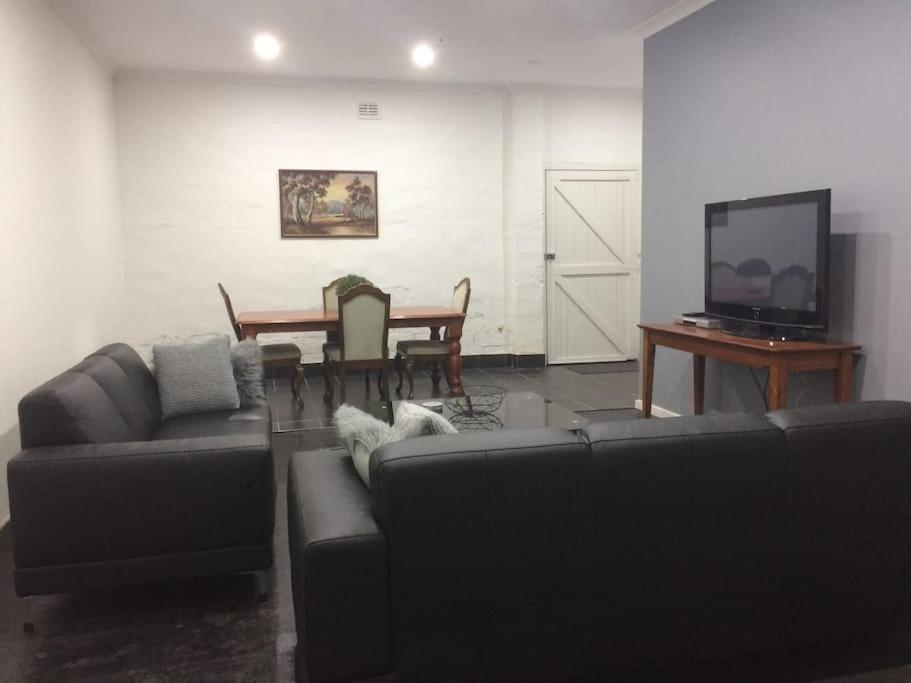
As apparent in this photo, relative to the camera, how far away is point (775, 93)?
388 centimetres

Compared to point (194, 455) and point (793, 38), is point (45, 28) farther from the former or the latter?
point (793, 38)

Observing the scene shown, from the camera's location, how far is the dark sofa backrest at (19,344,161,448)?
2.37 m

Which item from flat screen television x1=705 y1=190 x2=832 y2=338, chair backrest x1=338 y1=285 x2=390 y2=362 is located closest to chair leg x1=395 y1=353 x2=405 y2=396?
chair backrest x1=338 y1=285 x2=390 y2=362

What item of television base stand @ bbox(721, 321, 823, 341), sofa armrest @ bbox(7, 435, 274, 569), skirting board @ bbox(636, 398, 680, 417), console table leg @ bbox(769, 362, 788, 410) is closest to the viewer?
sofa armrest @ bbox(7, 435, 274, 569)

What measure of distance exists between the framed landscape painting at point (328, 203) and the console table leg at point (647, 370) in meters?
3.23

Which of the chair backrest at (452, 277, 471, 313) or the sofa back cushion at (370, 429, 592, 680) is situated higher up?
the chair backrest at (452, 277, 471, 313)

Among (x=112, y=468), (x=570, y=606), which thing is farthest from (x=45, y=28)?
(x=570, y=606)

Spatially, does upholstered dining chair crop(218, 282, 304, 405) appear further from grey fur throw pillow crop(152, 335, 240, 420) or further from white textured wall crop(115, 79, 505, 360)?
grey fur throw pillow crop(152, 335, 240, 420)

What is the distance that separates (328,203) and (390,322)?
183 centimetres

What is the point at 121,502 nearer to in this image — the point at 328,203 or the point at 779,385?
the point at 779,385

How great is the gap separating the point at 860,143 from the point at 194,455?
3.15m

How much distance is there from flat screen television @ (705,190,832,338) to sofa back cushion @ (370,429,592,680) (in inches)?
89.5

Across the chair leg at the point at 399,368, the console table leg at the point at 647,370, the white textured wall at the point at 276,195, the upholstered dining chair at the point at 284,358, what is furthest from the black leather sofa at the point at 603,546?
the white textured wall at the point at 276,195

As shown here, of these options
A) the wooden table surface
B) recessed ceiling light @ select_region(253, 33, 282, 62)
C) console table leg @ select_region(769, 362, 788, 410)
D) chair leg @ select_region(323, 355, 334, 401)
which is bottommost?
chair leg @ select_region(323, 355, 334, 401)
